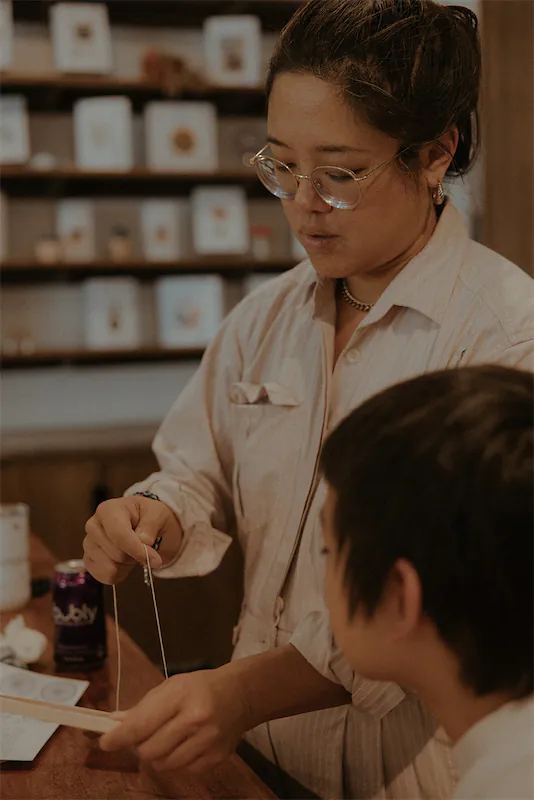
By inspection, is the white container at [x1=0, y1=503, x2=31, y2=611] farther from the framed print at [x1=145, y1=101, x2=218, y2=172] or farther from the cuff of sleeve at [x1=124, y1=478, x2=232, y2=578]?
the framed print at [x1=145, y1=101, x2=218, y2=172]

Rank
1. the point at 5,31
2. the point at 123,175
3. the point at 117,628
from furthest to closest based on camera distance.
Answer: the point at 123,175 < the point at 5,31 < the point at 117,628

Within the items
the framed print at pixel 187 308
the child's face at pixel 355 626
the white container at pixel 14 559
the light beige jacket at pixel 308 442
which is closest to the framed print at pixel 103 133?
the framed print at pixel 187 308

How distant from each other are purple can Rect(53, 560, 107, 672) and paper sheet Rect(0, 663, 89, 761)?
0.19ft

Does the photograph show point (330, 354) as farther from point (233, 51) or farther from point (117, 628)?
point (233, 51)

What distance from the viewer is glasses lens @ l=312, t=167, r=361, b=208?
1.10 m

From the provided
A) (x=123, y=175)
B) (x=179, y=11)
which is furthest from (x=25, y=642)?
(x=179, y=11)

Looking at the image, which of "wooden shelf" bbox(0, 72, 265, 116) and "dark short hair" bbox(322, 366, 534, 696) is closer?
"dark short hair" bbox(322, 366, 534, 696)

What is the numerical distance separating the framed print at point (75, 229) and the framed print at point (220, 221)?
0.46 m

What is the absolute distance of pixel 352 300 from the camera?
131 centimetres

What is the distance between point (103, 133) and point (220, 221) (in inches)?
24.1

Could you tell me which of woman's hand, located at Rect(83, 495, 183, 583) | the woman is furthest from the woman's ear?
woman's hand, located at Rect(83, 495, 183, 583)

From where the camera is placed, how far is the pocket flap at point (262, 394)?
127cm

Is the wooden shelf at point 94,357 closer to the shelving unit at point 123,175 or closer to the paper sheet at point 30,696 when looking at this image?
the shelving unit at point 123,175

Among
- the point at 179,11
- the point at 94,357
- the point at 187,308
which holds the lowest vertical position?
the point at 94,357
